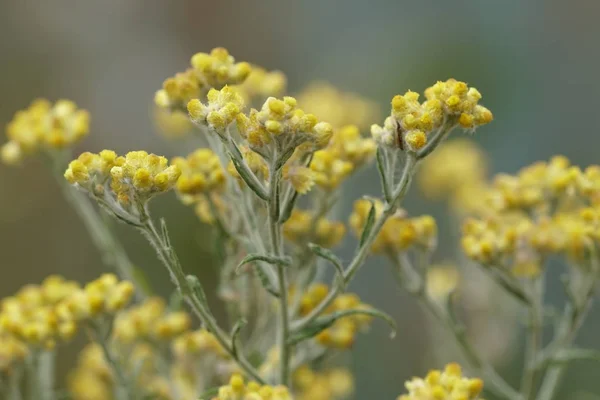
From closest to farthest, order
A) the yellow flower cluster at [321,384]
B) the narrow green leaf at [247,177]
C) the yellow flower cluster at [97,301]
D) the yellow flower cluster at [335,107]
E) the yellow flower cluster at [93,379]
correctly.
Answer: the narrow green leaf at [247,177] < the yellow flower cluster at [97,301] < the yellow flower cluster at [321,384] < the yellow flower cluster at [93,379] < the yellow flower cluster at [335,107]

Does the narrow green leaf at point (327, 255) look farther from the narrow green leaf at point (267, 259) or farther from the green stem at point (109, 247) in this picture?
the green stem at point (109, 247)

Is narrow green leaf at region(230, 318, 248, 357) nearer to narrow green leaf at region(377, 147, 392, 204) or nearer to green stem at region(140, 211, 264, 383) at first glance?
green stem at region(140, 211, 264, 383)

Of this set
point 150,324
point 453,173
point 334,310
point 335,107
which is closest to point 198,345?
point 150,324

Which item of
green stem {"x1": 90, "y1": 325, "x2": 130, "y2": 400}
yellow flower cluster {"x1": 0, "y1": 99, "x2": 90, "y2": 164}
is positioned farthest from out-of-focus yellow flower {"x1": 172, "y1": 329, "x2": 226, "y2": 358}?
yellow flower cluster {"x1": 0, "y1": 99, "x2": 90, "y2": 164}

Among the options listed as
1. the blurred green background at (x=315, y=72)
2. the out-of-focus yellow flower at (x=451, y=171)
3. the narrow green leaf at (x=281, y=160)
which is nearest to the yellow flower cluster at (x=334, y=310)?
the narrow green leaf at (x=281, y=160)

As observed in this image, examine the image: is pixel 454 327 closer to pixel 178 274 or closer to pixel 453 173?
pixel 178 274

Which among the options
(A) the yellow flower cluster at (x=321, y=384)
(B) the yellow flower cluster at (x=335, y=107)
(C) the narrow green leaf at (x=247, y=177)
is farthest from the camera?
(B) the yellow flower cluster at (x=335, y=107)
